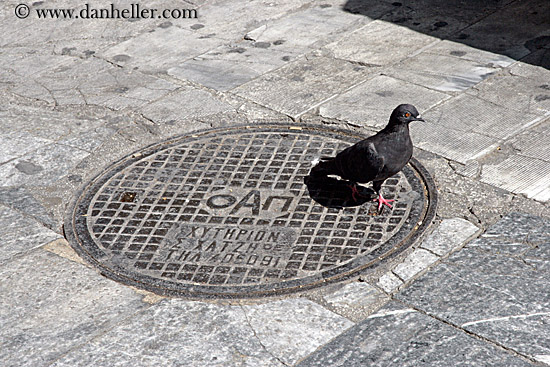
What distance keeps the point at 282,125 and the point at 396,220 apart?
1349 millimetres

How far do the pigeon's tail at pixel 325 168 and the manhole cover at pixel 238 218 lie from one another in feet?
0.26

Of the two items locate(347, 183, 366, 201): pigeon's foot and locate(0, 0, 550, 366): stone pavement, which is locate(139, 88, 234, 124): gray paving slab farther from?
locate(347, 183, 366, 201): pigeon's foot

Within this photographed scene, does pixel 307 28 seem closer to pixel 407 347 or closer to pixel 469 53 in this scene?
pixel 469 53

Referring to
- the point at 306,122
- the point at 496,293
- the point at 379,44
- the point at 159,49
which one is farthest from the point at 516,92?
the point at 159,49

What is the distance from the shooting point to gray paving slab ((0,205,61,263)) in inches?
158

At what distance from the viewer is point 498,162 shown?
446 cm

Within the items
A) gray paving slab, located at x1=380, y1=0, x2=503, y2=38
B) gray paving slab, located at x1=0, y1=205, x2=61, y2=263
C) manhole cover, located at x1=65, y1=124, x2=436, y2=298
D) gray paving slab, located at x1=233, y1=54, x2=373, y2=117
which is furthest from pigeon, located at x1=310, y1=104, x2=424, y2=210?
gray paving slab, located at x1=380, y1=0, x2=503, y2=38

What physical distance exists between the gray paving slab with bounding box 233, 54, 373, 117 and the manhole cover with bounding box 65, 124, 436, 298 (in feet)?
1.47

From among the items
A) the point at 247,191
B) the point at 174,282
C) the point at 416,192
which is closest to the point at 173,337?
the point at 174,282

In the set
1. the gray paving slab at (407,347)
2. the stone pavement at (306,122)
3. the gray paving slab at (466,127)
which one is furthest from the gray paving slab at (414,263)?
the gray paving slab at (466,127)

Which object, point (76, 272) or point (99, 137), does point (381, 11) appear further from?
point (76, 272)

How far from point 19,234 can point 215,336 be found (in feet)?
5.06

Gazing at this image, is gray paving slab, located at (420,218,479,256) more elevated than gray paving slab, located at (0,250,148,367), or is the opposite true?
gray paving slab, located at (420,218,479,256)

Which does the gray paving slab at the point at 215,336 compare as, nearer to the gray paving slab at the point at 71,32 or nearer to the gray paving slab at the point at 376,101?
the gray paving slab at the point at 376,101
